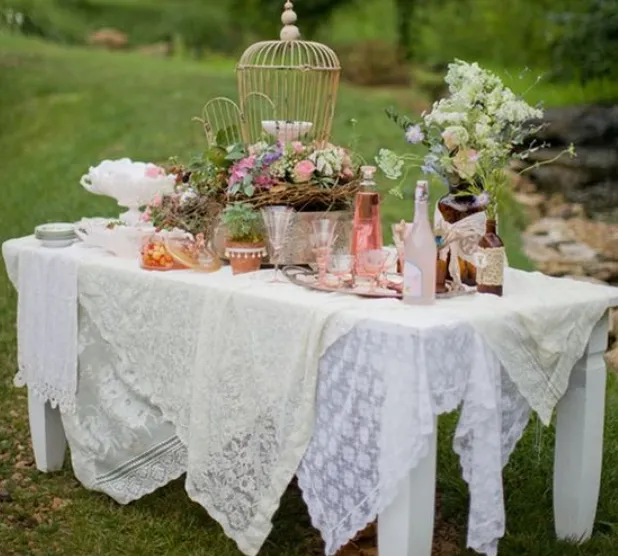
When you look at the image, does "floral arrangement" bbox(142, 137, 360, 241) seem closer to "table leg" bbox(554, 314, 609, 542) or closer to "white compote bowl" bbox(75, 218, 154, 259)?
"white compote bowl" bbox(75, 218, 154, 259)

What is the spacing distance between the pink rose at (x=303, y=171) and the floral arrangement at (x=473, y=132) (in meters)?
0.28

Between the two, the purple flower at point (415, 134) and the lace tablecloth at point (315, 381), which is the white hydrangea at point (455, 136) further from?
the lace tablecloth at point (315, 381)

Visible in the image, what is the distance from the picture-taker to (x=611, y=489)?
13.2ft

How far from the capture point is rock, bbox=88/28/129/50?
21281 millimetres

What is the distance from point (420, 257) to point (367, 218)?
0.36m

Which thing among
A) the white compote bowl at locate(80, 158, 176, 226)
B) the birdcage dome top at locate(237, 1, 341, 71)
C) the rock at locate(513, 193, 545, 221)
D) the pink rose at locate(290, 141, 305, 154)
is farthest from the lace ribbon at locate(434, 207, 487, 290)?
the rock at locate(513, 193, 545, 221)

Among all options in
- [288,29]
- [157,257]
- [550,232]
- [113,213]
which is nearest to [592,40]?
[550,232]

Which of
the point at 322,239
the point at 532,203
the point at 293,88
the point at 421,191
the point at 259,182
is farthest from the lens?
the point at 532,203

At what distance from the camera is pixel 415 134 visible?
3230 mm

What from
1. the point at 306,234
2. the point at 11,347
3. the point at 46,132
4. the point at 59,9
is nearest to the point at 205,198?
the point at 306,234

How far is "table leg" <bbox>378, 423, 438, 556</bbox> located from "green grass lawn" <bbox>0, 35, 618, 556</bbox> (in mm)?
659

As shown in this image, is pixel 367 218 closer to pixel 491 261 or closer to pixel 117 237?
pixel 491 261

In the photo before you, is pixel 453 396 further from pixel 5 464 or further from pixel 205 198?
pixel 5 464

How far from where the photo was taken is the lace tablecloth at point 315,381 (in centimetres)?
292
